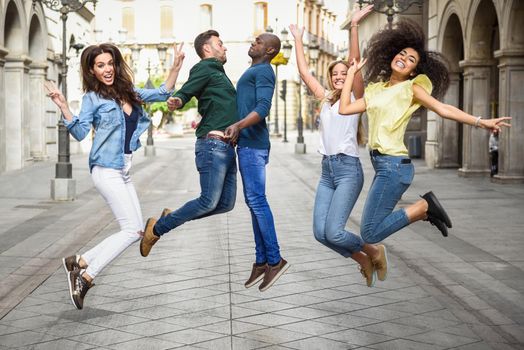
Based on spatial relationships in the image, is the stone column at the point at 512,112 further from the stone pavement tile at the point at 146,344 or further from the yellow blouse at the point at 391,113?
the stone pavement tile at the point at 146,344

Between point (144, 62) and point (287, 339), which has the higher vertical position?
point (144, 62)

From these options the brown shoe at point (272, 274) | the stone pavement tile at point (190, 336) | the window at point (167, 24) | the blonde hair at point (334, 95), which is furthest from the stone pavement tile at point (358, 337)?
the window at point (167, 24)

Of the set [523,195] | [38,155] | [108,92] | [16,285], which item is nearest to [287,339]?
[108,92]

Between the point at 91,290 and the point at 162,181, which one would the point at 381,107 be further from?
the point at 162,181

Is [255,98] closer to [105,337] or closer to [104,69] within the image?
[104,69]

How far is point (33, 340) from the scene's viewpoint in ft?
19.1

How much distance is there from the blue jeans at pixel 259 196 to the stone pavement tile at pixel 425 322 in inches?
45.1

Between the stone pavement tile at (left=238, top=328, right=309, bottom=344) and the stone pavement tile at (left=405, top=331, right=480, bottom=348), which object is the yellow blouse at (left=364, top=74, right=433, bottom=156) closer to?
the stone pavement tile at (left=405, top=331, right=480, bottom=348)

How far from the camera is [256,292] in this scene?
727 centimetres

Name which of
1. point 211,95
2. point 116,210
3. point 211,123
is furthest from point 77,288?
point 211,95

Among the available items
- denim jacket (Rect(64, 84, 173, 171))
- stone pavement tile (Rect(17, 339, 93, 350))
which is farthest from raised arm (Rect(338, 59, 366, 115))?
stone pavement tile (Rect(17, 339, 93, 350))

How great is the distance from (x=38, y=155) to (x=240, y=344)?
23081 mm

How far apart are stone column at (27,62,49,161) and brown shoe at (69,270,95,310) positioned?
21.2 m

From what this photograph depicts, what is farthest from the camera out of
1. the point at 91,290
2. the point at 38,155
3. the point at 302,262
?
the point at 38,155
